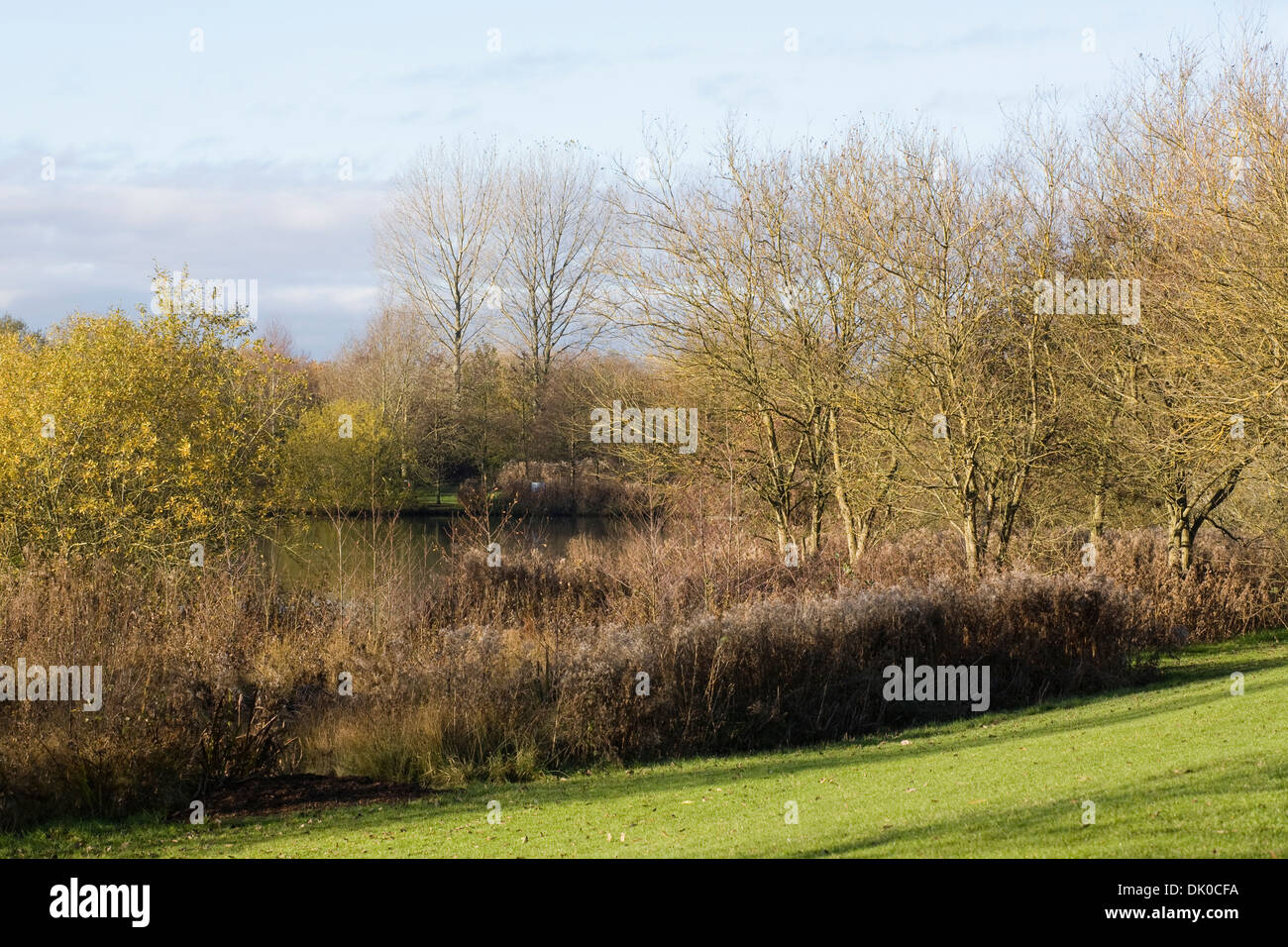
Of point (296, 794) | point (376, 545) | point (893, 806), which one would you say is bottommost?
point (296, 794)

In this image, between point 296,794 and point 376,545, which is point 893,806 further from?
point 376,545

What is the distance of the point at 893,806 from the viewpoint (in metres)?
8.94

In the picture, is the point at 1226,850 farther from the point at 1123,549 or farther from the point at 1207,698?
the point at 1123,549

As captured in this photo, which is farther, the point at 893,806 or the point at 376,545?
the point at 376,545

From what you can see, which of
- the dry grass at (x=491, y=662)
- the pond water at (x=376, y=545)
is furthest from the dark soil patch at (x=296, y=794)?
the pond water at (x=376, y=545)

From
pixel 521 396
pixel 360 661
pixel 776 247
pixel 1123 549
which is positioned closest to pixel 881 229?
pixel 776 247

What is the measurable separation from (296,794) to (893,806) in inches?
246

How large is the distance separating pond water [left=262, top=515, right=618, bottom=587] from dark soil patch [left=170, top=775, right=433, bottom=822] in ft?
16.1

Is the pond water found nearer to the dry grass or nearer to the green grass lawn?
the dry grass

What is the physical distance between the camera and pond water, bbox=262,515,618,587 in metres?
18.3

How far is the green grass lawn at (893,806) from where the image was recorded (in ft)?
23.1

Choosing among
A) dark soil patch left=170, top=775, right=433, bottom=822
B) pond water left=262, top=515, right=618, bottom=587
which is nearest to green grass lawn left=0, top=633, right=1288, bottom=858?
dark soil patch left=170, top=775, right=433, bottom=822

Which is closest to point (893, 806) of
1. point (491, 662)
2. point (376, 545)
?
point (491, 662)

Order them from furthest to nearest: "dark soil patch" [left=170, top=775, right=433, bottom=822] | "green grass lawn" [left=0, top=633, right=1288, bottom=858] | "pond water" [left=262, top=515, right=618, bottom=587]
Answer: "pond water" [left=262, top=515, right=618, bottom=587]
"dark soil patch" [left=170, top=775, right=433, bottom=822]
"green grass lawn" [left=0, top=633, right=1288, bottom=858]
